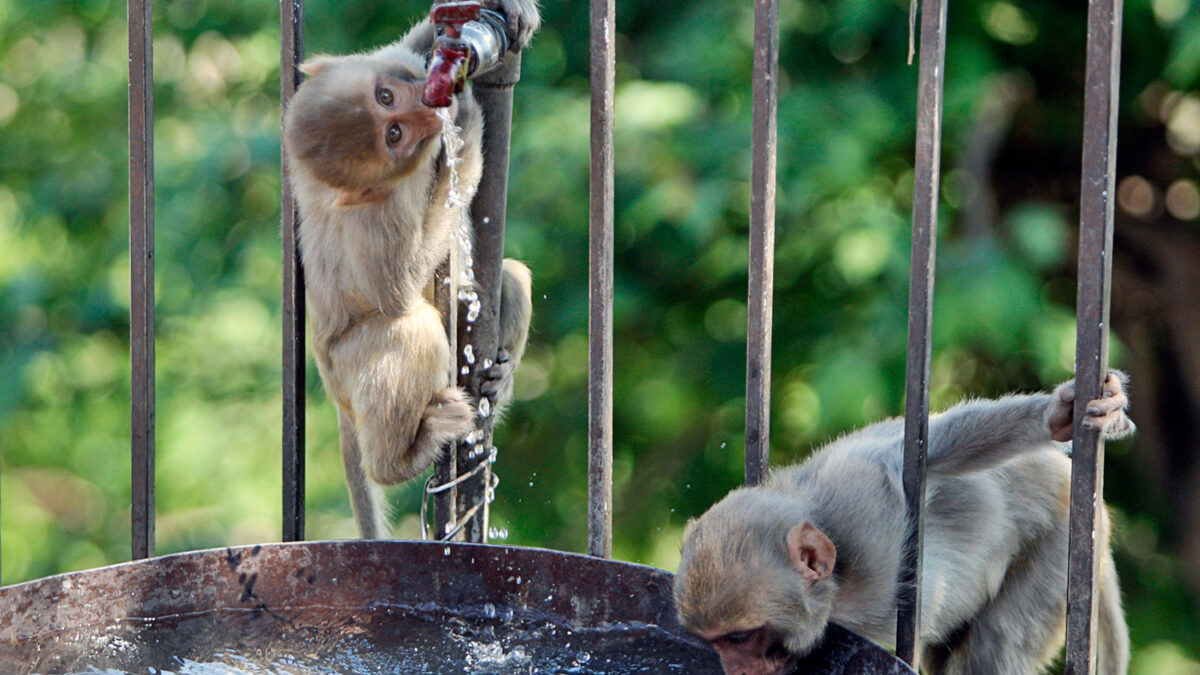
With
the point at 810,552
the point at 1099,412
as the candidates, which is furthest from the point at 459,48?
the point at 1099,412

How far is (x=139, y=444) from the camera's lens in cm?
263

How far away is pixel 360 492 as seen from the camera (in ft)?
11.8

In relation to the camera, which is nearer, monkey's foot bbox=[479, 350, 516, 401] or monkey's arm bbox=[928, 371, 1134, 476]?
monkey's arm bbox=[928, 371, 1134, 476]

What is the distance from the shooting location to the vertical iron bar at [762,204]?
87.7 inches

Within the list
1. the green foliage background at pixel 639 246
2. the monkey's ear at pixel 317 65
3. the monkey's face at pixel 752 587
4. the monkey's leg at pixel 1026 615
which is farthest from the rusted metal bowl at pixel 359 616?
the green foliage background at pixel 639 246

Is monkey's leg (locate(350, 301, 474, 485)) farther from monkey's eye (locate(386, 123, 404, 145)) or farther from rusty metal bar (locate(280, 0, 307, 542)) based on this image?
rusty metal bar (locate(280, 0, 307, 542))

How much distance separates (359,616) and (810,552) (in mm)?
900

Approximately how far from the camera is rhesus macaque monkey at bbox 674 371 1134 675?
7.86 feet

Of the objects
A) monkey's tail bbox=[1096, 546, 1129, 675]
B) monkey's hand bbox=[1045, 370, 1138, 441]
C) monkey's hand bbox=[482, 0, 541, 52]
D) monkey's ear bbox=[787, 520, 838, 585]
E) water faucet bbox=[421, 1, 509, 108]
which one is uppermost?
monkey's hand bbox=[482, 0, 541, 52]

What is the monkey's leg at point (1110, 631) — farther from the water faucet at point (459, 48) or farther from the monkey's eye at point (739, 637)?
the water faucet at point (459, 48)

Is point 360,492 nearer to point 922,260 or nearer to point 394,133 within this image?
point 394,133

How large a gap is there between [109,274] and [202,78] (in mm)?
978

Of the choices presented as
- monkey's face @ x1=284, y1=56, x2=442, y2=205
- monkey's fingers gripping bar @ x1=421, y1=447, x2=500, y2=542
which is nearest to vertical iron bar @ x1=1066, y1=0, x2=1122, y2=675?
monkey's fingers gripping bar @ x1=421, y1=447, x2=500, y2=542

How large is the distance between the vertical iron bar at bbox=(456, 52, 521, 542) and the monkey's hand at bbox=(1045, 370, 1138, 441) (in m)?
1.19
